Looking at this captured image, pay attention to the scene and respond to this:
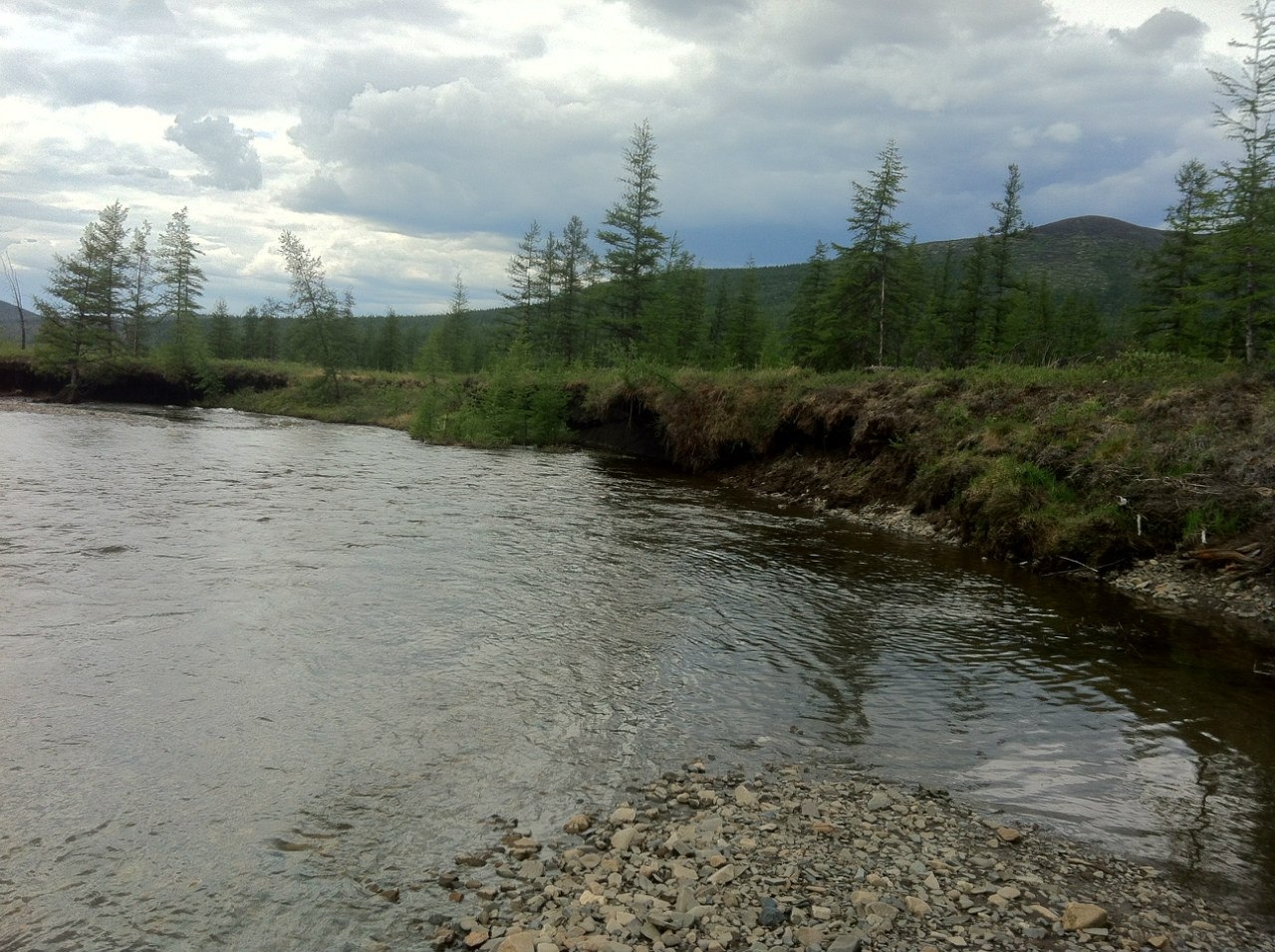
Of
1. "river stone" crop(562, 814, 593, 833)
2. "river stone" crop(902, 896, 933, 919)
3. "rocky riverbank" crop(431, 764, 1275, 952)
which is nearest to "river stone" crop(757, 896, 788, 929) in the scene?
"rocky riverbank" crop(431, 764, 1275, 952)

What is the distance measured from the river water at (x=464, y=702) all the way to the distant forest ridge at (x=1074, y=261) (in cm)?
13337

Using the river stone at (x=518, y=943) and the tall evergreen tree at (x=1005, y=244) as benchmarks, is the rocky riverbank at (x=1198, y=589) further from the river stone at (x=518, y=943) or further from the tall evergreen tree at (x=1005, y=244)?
the tall evergreen tree at (x=1005, y=244)

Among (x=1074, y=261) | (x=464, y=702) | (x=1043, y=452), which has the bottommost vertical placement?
(x=464, y=702)

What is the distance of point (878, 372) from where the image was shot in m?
28.6

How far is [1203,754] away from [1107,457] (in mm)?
11337

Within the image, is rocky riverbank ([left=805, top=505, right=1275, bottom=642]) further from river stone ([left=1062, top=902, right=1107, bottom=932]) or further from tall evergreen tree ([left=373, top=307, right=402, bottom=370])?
tall evergreen tree ([left=373, top=307, right=402, bottom=370])

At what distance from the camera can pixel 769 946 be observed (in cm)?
434

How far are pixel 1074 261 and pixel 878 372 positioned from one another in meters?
176

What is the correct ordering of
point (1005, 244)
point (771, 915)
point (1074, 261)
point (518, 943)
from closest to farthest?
point (518, 943), point (771, 915), point (1005, 244), point (1074, 261)

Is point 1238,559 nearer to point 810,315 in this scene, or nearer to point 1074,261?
point 810,315

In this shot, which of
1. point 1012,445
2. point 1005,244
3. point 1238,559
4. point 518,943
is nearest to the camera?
point 518,943

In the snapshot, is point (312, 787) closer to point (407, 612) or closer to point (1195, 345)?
point (407, 612)

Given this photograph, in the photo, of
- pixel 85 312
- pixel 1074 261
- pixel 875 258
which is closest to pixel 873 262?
pixel 875 258

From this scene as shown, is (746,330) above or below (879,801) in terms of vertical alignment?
above
